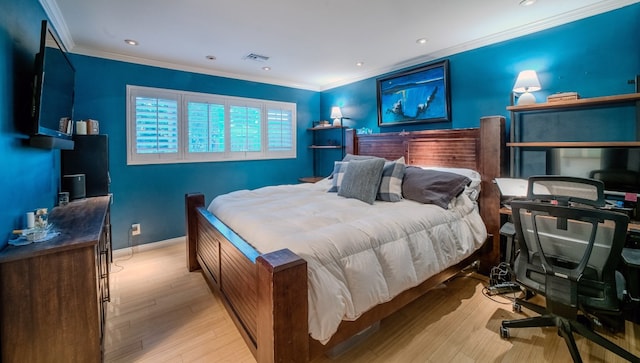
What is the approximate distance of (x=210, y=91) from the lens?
13.7ft

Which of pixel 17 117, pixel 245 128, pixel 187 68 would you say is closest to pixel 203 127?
pixel 245 128

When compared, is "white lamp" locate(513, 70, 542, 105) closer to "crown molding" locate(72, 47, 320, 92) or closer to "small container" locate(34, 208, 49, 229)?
"crown molding" locate(72, 47, 320, 92)

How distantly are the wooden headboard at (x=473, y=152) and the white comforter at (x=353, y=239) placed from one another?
0.21 metres

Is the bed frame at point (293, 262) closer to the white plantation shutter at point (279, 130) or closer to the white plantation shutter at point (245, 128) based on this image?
the white plantation shutter at point (279, 130)

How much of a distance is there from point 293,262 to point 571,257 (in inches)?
66.1

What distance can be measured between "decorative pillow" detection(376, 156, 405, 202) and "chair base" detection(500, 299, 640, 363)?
1.26 meters

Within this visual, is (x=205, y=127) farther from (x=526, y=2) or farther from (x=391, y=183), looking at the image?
(x=526, y=2)

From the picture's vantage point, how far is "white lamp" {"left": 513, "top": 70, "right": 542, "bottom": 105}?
102 inches

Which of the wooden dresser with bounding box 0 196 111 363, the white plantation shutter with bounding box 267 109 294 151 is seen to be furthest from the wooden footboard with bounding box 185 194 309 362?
the white plantation shutter with bounding box 267 109 294 151

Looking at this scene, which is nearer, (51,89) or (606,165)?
(51,89)

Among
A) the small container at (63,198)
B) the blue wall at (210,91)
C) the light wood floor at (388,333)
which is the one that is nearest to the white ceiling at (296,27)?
the blue wall at (210,91)

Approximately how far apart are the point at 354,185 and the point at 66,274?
7.25 ft

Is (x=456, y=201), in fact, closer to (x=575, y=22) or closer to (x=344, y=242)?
(x=344, y=242)

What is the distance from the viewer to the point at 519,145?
2652 mm
